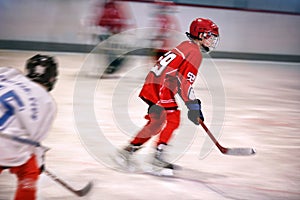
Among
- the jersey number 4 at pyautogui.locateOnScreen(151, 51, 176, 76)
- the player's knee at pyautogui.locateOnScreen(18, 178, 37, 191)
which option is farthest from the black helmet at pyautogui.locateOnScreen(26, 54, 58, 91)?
the jersey number 4 at pyautogui.locateOnScreen(151, 51, 176, 76)

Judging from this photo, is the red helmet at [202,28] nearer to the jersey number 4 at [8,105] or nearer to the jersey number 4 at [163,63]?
Result: the jersey number 4 at [163,63]

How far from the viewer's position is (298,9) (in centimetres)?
1078

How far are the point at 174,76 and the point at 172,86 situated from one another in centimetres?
7

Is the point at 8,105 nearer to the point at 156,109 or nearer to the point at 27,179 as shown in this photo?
the point at 27,179

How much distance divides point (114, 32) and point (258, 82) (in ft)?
7.36

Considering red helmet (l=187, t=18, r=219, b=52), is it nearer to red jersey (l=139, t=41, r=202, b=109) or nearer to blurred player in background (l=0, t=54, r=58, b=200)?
red jersey (l=139, t=41, r=202, b=109)

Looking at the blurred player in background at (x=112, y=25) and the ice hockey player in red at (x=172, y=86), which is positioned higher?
the ice hockey player in red at (x=172, y=86)

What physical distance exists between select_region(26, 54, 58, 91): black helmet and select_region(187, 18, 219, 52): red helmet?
148 cm

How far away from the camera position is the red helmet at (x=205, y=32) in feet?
11.3

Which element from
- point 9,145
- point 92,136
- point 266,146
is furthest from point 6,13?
point 9,145

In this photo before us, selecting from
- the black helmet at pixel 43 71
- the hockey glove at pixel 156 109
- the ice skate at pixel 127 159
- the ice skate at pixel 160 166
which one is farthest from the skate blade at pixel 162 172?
the black helmet at pixel 43 71

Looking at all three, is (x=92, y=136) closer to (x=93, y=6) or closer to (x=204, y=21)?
(x=204, y=21)

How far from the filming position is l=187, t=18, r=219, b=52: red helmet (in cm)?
345

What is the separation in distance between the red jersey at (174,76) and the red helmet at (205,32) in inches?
3.6
